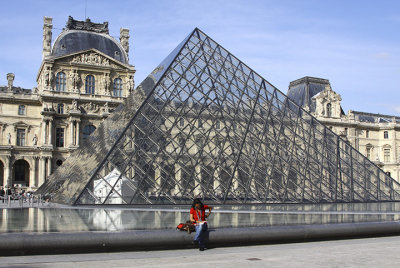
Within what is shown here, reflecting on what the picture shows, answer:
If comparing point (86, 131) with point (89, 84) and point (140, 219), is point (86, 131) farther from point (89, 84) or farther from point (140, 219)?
point (140, 219)

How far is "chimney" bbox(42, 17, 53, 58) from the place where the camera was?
4603 centimetres

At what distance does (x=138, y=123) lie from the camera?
14.4 metres

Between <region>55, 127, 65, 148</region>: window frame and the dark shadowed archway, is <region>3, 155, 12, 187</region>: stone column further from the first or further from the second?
<region>55, 127, 65, 148</region>: window frame

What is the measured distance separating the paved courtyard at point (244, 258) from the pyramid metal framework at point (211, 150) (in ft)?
18.1

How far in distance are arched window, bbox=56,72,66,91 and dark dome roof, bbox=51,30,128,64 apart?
2.04 meters

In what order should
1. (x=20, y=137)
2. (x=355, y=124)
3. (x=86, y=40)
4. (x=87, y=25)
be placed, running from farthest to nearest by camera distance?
(x=355, y=124)
(x=87, y=25)
(x=86, y=40)
(x=20, y=137)

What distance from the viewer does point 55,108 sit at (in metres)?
43.2

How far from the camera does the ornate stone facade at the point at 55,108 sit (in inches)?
1647

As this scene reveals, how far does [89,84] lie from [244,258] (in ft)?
134

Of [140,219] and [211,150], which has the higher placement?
[211,150]

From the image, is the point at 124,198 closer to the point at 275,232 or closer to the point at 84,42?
the point at 275,232

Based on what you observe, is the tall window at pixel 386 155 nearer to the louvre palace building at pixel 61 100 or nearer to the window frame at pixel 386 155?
the window frame at pixel 386 155

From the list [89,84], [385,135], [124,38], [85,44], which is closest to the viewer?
[89,84]

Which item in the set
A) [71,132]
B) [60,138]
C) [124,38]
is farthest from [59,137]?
[124,38]
